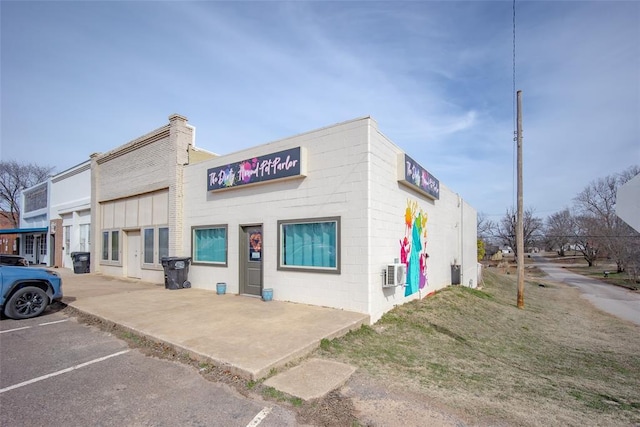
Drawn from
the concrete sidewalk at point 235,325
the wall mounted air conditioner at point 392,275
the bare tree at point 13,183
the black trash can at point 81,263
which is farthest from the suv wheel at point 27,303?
the bare tree at point 13,183

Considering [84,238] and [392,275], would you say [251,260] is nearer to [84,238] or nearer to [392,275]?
[392,275]

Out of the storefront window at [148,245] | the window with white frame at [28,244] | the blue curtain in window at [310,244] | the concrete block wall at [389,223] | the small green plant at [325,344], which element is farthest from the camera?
the window with white frame at [28,244]

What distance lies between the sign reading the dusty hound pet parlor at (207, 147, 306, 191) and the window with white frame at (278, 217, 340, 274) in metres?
1.30

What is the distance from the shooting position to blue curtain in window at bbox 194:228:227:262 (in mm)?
10523

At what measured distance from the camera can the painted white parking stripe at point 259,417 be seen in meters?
3.34

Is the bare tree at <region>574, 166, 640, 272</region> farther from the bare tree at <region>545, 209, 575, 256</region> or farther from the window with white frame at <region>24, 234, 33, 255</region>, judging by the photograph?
the window with white frame at <region>24, 234, 33, 255</region>

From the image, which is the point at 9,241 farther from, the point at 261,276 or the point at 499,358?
the point at 499,358

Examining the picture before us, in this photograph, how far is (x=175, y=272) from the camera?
10969 millimetres

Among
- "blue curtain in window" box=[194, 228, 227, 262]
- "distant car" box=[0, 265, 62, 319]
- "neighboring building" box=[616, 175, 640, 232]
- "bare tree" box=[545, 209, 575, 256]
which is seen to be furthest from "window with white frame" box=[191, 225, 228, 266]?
"bare tree" box=[545, 209, 575, 256]

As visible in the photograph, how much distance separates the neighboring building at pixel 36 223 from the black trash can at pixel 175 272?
57.0ft

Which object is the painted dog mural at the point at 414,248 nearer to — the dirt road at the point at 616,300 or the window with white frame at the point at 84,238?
the dirt road at the point at 616,300

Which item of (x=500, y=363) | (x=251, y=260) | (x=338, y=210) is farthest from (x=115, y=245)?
(x=500, y=363)

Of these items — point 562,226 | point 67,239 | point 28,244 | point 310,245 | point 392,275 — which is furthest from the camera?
point 562,226

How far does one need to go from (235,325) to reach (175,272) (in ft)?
18.2
